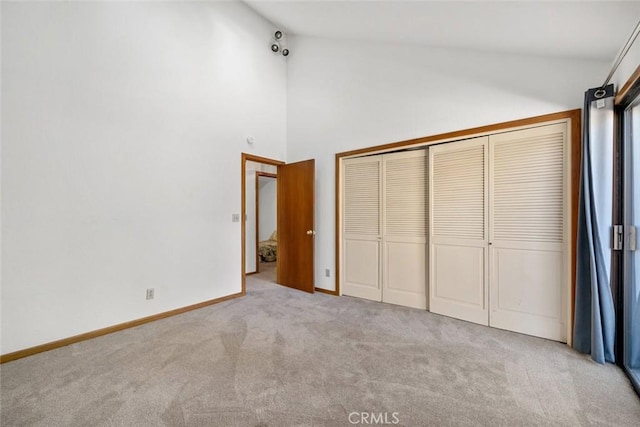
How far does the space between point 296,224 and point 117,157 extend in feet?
7.79

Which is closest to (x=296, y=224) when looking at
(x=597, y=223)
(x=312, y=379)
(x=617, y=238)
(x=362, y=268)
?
(x=362, y=268)

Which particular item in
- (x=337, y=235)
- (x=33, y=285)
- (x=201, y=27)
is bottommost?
(x=33, y=285)

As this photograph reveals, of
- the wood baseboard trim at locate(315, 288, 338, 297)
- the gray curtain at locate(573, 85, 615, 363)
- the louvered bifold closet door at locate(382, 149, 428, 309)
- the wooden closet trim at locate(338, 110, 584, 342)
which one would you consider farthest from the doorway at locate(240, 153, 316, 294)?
the gray curtain at locate(573, 85, 615, 363)

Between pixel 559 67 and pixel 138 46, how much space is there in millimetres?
4077

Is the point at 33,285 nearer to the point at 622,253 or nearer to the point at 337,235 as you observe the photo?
the point at 337,235

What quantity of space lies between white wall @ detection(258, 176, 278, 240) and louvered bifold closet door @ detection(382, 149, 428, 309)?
4.99 m

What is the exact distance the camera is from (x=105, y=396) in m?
1.75

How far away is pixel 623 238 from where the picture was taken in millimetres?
2082

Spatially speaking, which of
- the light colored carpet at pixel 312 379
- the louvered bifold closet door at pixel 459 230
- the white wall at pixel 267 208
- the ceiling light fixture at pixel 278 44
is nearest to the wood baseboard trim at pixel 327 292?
the light colored carpet at pixel 312 379

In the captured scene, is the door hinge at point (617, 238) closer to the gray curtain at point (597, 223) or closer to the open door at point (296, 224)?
the gray curtain at point (597, 223)

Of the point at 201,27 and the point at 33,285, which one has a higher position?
the point at 201,27

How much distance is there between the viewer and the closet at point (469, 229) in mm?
2531

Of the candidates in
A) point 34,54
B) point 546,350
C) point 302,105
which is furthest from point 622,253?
point 34,54

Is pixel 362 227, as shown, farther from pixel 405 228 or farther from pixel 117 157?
pixel 117 157
